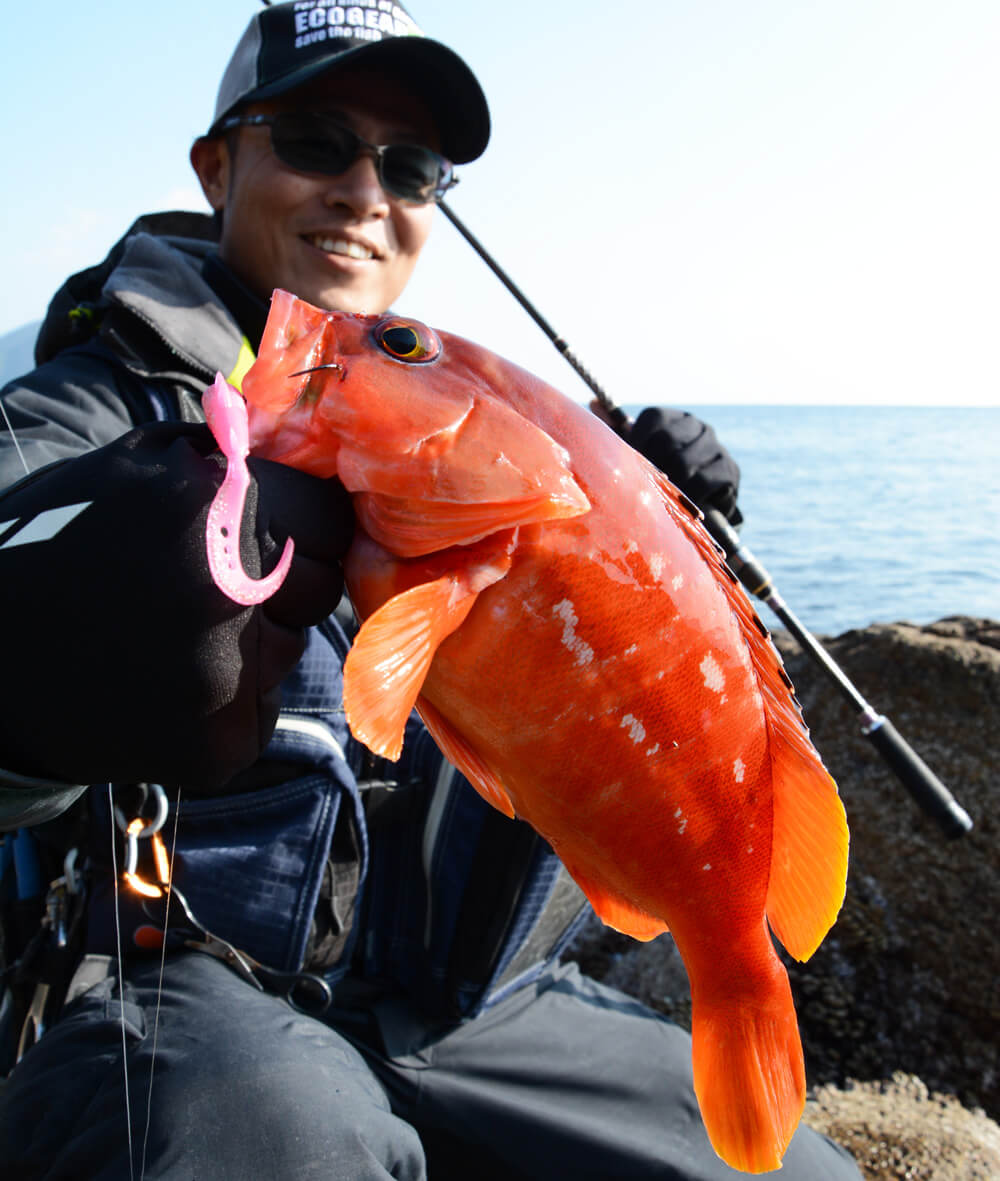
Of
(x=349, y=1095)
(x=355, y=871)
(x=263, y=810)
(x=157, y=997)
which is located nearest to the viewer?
(x=349, y=1095)

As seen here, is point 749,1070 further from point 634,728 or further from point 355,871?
point 355,871

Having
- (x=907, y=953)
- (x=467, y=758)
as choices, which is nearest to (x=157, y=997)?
(x=467, y=758)

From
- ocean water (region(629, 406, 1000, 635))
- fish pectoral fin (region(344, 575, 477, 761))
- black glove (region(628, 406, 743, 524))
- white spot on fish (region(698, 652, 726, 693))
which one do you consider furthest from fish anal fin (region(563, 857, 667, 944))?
ocean water (region(629, 406, 1000, 635))

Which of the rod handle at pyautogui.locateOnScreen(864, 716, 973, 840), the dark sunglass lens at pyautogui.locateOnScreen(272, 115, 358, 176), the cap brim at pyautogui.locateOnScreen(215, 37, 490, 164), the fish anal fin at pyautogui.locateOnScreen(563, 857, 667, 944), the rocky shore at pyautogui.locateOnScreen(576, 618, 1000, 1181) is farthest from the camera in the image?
the rocky shore at pyautogui.locateOnScreen(576, 618, 1000, 1181)

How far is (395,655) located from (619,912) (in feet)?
2.32

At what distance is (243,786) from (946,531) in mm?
17818

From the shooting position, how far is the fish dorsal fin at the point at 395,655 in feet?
4.10

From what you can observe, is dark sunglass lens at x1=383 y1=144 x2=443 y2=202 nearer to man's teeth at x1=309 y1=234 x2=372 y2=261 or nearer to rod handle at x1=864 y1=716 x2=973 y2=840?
man's teeth at x1=309 y1=234 x2=372 y2=261

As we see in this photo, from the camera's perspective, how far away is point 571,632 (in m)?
1.40

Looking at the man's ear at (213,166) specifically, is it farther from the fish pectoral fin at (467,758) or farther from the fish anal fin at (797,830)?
the fish anal fin at (797,830)

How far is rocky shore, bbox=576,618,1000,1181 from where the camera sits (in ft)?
9.85

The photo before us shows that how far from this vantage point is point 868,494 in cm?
2302

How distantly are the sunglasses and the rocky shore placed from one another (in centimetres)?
309

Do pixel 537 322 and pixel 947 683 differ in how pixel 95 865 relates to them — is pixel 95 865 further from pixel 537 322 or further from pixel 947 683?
pixel 947 683
